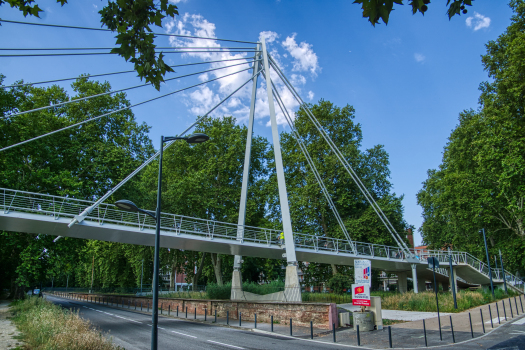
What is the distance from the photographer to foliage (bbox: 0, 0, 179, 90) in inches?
205

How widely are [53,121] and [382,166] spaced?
29.8m

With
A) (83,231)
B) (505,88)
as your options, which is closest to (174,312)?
(83,231)

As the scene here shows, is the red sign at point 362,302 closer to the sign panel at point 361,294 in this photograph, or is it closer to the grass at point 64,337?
the sign panel at point 361,294

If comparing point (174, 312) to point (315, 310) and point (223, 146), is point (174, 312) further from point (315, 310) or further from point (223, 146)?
point (223, 146)

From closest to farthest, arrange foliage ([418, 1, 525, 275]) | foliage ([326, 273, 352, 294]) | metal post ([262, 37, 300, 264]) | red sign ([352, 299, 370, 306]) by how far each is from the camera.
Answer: red sign ([352, 299, 370, 306]) < metal post ([262, 37, 300, 264]) < foliage ([418, 1, 525, 275]) < foliage ([326, 273, 352, 294])

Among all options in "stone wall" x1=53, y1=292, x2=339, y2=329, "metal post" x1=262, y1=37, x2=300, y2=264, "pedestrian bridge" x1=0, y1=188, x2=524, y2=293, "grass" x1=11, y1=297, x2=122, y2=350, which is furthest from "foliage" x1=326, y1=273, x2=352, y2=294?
"grass" x1=11, y1=297, x2=122, y2=350

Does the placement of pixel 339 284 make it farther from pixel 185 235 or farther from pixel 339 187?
pixel 185 235

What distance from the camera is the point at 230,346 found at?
1148cm

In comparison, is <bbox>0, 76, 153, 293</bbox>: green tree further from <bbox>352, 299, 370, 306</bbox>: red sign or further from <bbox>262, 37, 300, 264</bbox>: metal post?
<bbox>352, 299, 370, 306</bbox>: red sign

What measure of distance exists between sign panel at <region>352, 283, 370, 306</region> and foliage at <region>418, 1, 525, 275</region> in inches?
640

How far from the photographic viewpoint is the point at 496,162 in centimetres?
2680

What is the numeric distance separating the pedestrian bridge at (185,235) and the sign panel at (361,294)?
7.67m

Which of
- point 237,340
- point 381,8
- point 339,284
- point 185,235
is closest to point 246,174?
point 185,235

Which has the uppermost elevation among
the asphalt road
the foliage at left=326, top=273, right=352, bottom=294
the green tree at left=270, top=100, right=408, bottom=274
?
the green tree at left=270, top=100, right=408, bottom=274
